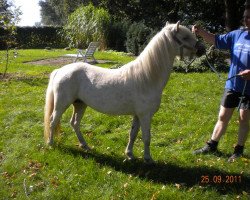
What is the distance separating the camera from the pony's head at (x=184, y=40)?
190 inches

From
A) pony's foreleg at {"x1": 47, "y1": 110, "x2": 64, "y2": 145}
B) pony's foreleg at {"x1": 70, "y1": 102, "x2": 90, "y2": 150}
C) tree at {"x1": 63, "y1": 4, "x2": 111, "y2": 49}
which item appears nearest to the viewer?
pony's foreleg at {"x1": 47, "y1": 110, "x2": 64, "y2": 145}

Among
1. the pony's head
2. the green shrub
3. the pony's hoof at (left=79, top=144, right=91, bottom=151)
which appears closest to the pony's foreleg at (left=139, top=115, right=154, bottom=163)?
the pony's head

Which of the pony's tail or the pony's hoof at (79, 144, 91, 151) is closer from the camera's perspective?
the pony's tail

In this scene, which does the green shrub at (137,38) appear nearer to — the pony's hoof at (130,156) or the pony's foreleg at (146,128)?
the pony's hoof at (130,156)

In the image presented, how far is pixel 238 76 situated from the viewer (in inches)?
204

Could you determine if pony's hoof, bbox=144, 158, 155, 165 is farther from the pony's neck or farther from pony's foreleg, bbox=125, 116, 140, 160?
the pony's neck

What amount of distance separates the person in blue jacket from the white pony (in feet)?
1.86

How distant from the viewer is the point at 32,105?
341 inches

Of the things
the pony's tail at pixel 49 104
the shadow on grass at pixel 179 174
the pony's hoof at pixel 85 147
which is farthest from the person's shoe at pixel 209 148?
the pony's tail at pixel 49 104

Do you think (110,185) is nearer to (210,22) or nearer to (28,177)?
(28,177)

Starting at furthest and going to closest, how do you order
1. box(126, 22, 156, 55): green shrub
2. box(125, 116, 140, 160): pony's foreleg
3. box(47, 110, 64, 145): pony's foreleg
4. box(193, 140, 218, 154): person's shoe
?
box(126, 22, 156, 55): green shrub → box(193, 140, 218, 154): person's shoe → box(47, 110, 64, 145): pony's foreleg → box(125, 116, 140, 160): pony's foreleg

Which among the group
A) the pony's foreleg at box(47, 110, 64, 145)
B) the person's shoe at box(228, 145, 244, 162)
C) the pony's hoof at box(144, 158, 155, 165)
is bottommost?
the pony's hoof at box(144, 158, 155, 165)

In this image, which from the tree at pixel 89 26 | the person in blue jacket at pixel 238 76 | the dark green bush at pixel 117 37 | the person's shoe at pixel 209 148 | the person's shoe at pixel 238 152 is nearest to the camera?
the person in blue jacket at pixel 238 76

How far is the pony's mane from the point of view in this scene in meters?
4.84
